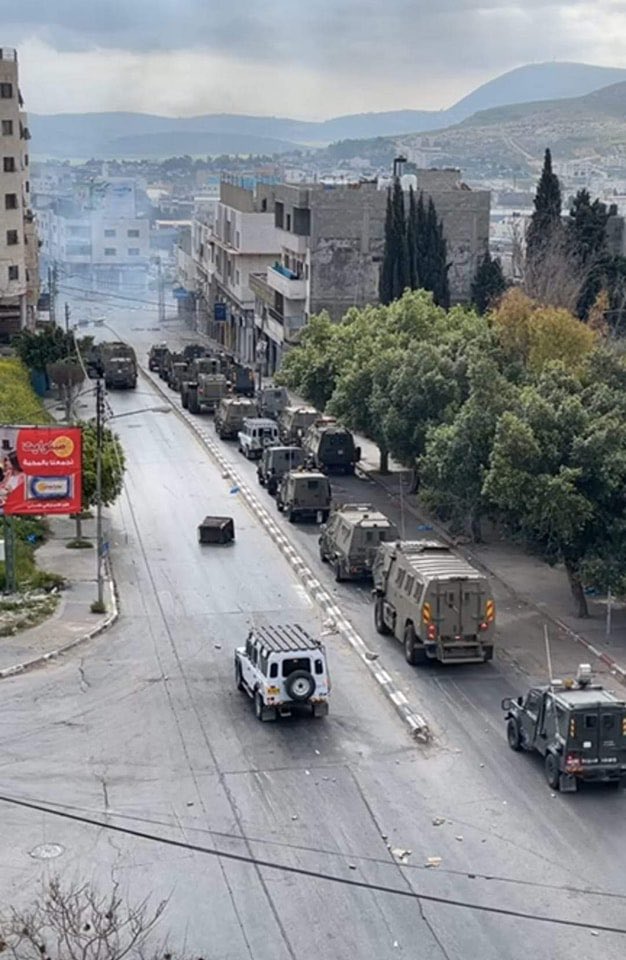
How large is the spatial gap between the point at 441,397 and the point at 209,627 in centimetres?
1434

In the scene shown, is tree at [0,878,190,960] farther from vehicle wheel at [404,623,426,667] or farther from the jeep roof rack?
vehicle wheel at [404,623,426,667]

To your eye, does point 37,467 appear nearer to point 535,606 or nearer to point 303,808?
point 535,606

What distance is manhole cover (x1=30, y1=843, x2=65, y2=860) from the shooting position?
64.8 ft

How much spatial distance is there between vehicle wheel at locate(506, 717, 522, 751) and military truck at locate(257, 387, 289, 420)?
1700 inches

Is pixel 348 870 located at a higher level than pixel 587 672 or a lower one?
lower

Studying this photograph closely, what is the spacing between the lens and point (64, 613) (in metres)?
33.0

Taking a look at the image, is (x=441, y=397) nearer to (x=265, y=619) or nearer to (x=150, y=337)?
(x=265, y=619)

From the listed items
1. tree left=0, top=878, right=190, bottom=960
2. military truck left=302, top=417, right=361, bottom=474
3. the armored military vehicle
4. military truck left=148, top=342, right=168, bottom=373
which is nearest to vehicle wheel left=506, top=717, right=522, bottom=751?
tree left=0, top=878, right=190, bottom=960

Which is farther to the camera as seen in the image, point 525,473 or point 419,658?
point 525,473

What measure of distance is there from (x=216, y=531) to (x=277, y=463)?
868 centimetres

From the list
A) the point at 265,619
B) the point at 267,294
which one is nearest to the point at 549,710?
Result: the point at 265,619

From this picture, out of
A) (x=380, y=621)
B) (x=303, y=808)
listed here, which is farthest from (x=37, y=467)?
(x=303, y=808)

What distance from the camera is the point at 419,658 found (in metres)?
29.0

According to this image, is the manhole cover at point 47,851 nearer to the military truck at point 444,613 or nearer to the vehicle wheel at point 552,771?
the vehicle wheel at point 552,771
